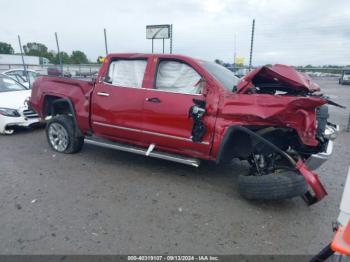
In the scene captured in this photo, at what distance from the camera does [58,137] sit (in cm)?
534

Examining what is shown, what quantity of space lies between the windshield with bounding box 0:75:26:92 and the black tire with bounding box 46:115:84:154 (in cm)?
308

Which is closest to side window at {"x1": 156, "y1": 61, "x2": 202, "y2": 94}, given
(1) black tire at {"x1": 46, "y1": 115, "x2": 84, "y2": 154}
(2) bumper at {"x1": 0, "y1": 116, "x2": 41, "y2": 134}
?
(1) black tire at {"x1": 46, "y1": 115, "x2": 84, "y2": 154}

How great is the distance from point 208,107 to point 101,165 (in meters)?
2.23

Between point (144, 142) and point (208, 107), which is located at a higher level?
point (208, 107)

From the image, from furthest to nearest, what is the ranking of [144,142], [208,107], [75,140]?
[75,140], [144,142], [208,107]

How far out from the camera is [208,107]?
3.70m

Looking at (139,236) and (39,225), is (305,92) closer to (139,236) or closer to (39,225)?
(139,236)

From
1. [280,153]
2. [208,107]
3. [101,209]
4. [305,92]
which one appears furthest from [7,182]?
[305,92]

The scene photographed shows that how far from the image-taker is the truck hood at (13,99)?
21.4ft

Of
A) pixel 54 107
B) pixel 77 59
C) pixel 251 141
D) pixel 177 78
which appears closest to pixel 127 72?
pixel 177 78

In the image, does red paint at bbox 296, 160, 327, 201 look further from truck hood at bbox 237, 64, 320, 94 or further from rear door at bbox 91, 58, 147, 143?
rear door at bbox 91, 58, 147, 143

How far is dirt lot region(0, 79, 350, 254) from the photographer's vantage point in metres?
2.71

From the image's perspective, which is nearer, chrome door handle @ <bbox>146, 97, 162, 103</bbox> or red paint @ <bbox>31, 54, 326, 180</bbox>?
red paint @ <bbox>31, 54, 326, 180</bbox>

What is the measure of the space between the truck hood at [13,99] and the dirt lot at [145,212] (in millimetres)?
2152
